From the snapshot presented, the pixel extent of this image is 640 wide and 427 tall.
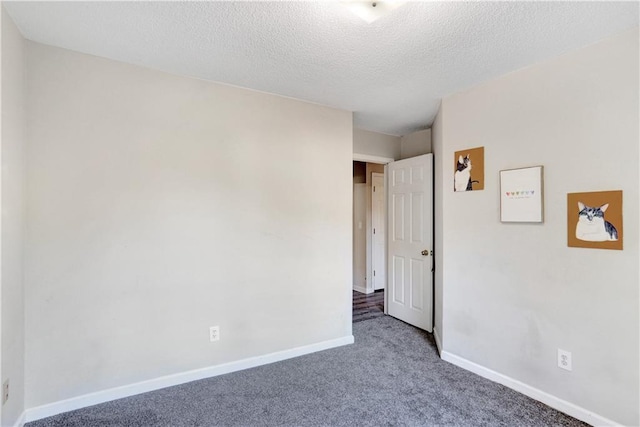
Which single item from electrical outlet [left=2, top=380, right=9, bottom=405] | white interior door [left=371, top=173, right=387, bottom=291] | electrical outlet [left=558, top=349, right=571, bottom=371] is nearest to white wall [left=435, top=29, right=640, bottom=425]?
electrical outlet [left=558, top=349, right=571, bottom=371]

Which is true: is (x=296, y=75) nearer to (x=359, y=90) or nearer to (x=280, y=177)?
(x=359, y=90)

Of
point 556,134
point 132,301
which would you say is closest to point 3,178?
point 132,301

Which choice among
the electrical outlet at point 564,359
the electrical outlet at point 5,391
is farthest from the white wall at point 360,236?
the electrical outlet at point 5,391

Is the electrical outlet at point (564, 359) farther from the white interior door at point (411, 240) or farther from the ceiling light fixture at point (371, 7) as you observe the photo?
the ceiling light fixture at point (371, 7)

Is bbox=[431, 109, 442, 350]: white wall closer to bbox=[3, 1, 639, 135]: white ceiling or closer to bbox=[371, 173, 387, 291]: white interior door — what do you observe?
bbox=[3, 1, 639, 135]: white ceiling

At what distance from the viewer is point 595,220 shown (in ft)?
6.38

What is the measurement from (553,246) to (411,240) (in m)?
1.70

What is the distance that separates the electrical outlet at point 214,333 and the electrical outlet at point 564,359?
8.25 ft

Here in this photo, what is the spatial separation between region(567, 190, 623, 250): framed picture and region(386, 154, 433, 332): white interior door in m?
1.51

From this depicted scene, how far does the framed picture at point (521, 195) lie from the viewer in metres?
2.21

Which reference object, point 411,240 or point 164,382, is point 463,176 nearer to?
point 411,240

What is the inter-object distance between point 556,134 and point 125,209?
10.1 feet

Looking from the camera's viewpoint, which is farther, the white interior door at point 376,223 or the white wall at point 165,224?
the white interior door at point 376,223

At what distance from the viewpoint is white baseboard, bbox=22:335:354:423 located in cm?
201
